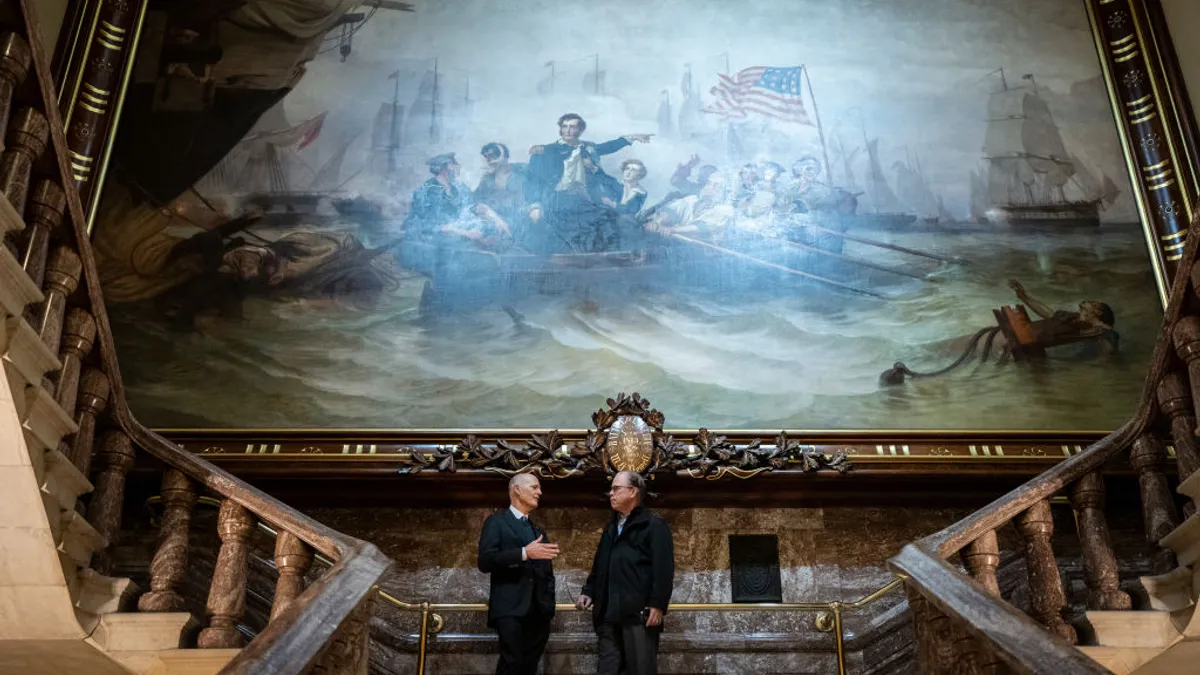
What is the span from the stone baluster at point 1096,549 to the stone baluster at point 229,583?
12.4 ft

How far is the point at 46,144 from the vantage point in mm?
5090

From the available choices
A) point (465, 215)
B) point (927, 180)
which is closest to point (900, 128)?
point (927, 180)

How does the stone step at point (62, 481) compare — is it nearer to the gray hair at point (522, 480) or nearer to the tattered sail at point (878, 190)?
the gray hair at point (522, 480)

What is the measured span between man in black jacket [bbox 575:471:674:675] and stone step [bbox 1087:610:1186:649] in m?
1.97

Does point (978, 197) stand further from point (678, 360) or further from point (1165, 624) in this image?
point (1165, 624)

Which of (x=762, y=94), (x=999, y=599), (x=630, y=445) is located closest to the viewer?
(x=999, y=599)

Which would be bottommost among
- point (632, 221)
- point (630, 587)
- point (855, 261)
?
point (630, 587)

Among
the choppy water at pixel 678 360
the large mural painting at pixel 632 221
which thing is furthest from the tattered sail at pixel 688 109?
the choppy water at pixel 678 360

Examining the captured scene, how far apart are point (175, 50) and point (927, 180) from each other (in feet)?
18.7

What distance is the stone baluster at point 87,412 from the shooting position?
5321 mm

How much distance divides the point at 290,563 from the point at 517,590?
4.40 ft

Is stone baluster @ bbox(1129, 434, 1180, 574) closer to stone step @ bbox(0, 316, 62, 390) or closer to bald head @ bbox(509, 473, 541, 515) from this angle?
bald head @ bbox(509, 473, 541, 515)

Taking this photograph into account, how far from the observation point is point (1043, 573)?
5.52m

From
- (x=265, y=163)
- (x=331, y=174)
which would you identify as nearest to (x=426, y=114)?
(x=331, y=174)
